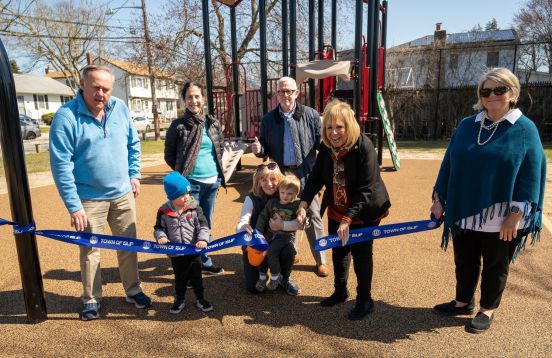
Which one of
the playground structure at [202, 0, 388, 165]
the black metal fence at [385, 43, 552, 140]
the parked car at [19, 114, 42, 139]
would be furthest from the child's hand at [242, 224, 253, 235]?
the parked car at [19, 114, 42, 139]

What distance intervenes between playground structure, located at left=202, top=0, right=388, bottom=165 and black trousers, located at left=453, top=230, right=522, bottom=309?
5.53 metres

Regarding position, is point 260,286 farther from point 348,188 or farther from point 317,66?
point 317,66

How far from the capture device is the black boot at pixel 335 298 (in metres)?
3.38

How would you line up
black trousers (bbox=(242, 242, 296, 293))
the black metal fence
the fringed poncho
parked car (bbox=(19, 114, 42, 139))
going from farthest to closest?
1. parked car (bbox=(19, 114, 42, 139))
2. the black metal fence
3. black trousers (bbox=(242, 242, 296, 293))
4. the fringed poncho

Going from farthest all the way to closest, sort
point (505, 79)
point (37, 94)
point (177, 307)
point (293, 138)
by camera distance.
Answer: point (37, 94) < point (293, 138) < point (177, 307) < point (505, 79)

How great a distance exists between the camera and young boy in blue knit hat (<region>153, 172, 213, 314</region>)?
10.2 ft

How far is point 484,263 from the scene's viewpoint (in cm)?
288

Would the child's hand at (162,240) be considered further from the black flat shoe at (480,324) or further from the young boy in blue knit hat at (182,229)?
the black flat shoe at (480,324)

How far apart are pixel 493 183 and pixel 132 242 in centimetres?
268

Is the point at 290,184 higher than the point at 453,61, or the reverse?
the point at 453,61

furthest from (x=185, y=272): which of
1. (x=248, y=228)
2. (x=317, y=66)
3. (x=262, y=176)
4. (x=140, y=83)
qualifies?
(x=140, y=83)

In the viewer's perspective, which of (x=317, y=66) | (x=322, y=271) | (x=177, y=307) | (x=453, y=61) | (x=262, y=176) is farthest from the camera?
(x=453, y=61)

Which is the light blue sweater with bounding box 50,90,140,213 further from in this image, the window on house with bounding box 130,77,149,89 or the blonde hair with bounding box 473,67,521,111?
the window on house with bounding box 130,77,149,89

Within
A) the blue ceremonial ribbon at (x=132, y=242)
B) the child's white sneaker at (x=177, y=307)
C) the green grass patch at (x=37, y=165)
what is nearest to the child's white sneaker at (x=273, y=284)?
the blue ceremonial ribbon at (x=132, y=242)
